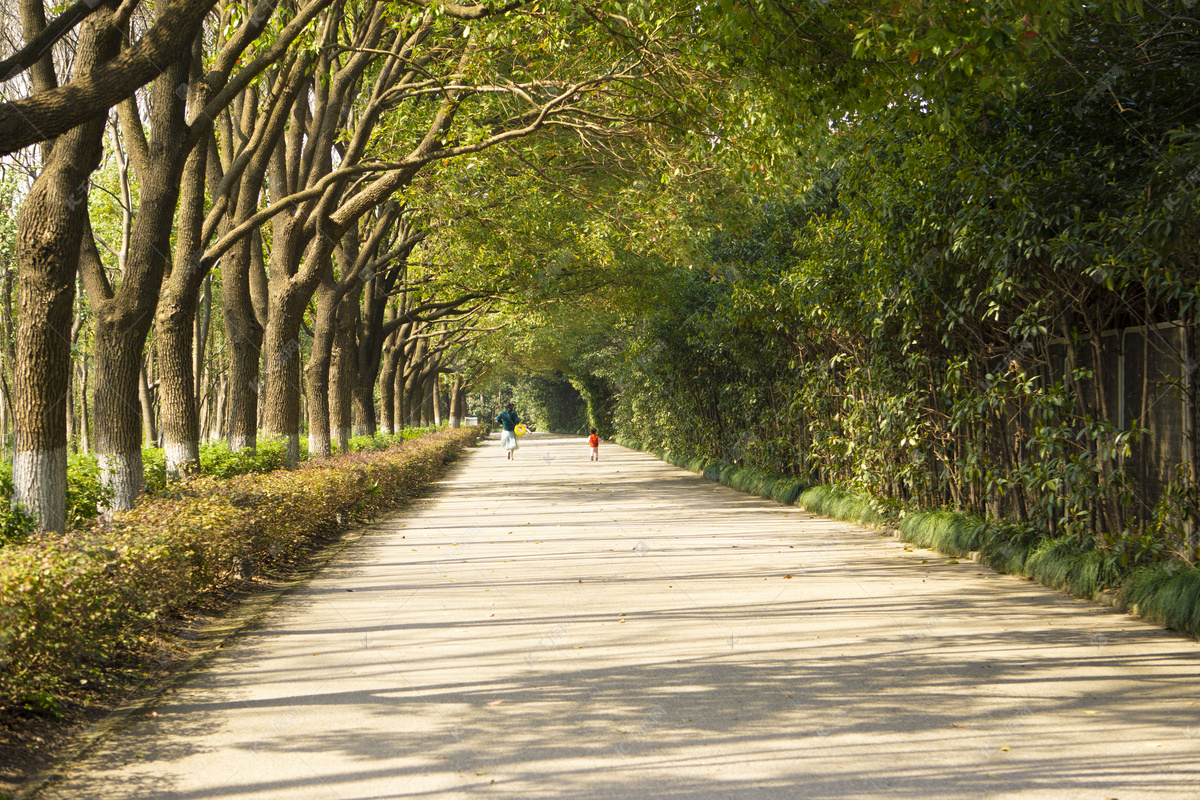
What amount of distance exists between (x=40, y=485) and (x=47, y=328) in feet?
4.11

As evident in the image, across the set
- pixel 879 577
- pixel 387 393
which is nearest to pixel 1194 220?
pixel 879 577

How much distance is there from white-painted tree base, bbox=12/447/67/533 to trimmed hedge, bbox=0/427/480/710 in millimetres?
588

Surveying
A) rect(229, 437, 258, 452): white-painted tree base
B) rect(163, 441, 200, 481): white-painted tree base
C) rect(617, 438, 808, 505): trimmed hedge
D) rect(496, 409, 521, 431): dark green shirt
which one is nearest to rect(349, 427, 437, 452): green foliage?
rect(229, 437, 258, 452): white-painted tree base

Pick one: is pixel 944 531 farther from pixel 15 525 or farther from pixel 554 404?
pixel 554 404

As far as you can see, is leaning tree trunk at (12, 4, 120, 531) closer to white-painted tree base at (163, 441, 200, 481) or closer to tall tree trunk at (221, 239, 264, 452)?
white-painted tree base at (163, 441, 200, 481)

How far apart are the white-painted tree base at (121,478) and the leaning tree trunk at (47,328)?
1760 millimetres

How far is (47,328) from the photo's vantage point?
26.9 feet

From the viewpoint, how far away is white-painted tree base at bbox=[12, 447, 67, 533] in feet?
26.3

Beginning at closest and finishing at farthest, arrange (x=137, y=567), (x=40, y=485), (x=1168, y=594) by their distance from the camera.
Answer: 1. (x=137, y=567)
2. (x=1168, y=594)
3. (x=40, y=485)

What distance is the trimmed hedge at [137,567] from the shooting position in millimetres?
4984

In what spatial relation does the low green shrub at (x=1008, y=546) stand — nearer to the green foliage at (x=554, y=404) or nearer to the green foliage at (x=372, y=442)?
the green foliage at (x=372, y=442)

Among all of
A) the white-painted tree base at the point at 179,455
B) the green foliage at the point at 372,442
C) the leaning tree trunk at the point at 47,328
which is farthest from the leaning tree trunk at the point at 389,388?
the leaning tree trunk at the point at 47,328

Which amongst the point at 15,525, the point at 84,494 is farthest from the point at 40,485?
the point at 84,494

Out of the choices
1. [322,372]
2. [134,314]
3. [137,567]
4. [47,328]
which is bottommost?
[137,567]
